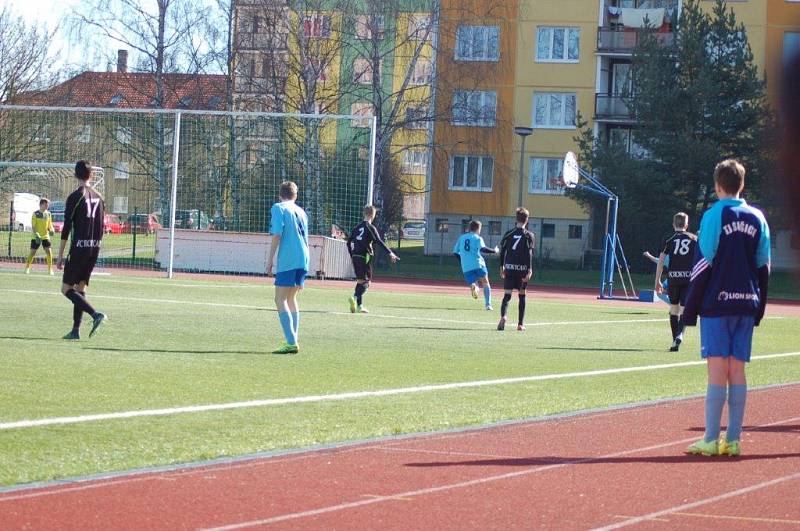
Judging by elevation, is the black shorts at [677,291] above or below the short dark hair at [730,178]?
below

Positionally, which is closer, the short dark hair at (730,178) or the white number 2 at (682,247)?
the short dark hair at (730,178)

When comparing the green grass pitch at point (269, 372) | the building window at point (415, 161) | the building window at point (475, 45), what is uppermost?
the building window at point (475, 45)

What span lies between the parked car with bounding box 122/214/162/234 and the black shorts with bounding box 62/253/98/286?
30702 mm

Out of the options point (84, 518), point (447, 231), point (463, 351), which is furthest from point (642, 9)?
point (84, 518)

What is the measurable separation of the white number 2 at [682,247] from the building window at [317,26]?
31.1 metres

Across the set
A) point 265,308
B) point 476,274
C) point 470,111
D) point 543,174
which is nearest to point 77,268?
point 265,308

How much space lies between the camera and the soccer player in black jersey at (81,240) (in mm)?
15367

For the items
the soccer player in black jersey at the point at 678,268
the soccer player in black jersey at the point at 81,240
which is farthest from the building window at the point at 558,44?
the soccer player in black jersey at the point at 81,240

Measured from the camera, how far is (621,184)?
174 ft

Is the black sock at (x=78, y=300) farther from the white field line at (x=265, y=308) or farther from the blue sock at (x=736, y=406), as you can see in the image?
the blue sock at (x=736, y=406)

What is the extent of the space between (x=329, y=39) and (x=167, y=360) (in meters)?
35.9

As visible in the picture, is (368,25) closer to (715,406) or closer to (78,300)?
(78,300)

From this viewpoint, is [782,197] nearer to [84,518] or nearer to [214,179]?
[84,518]

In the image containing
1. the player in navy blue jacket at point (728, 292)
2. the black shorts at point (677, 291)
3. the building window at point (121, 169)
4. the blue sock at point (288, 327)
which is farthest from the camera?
the building window at point (121, 169)
